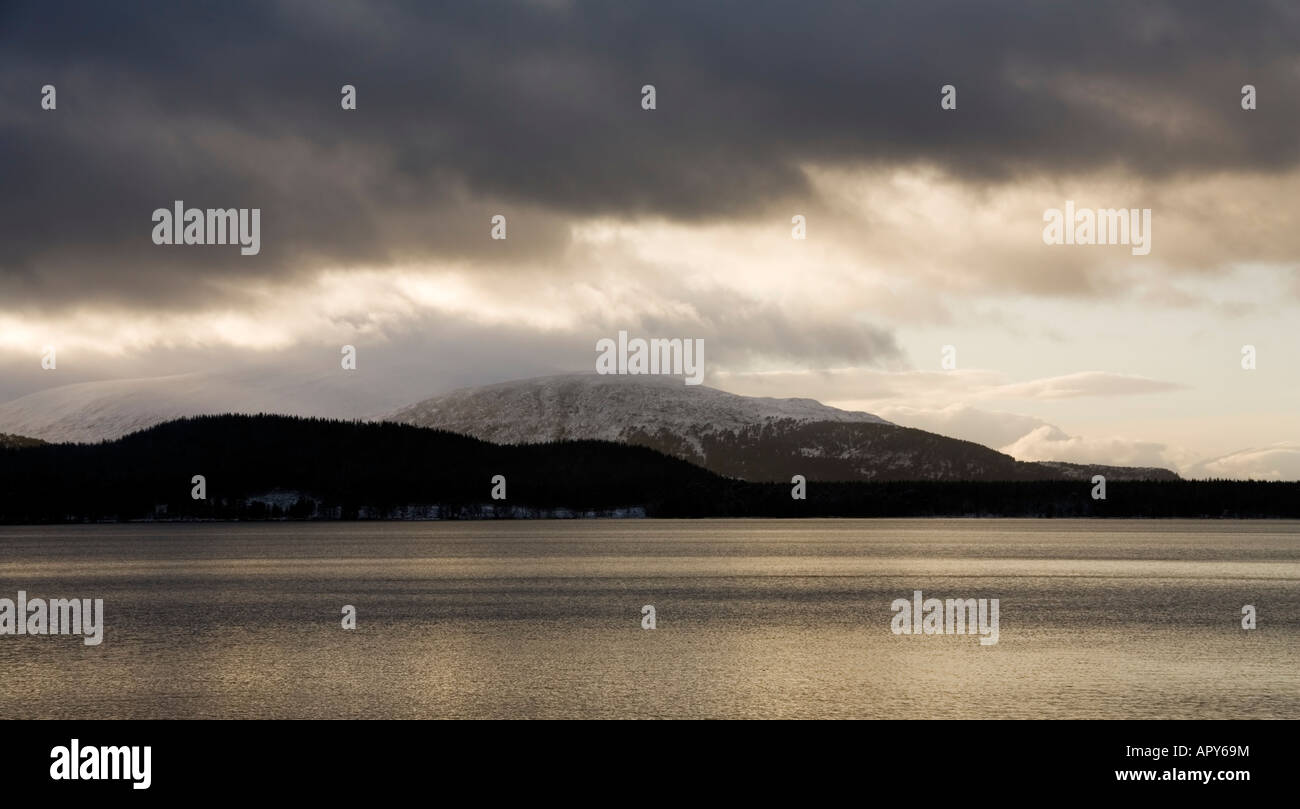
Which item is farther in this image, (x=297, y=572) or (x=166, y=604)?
(x=297, y=572)

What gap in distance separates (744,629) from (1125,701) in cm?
3051

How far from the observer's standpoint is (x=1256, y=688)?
175 ft

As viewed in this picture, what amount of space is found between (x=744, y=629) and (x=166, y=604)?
1981 inches

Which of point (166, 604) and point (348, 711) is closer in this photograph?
point (348, 711)
